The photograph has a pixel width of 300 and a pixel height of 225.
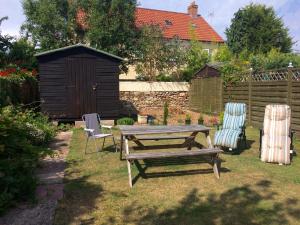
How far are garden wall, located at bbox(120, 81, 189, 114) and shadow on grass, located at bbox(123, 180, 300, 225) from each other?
14074 mm

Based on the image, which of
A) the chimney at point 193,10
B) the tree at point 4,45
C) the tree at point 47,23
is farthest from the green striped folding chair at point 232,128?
the chimney at point 193,10

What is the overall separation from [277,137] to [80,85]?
8.19 m

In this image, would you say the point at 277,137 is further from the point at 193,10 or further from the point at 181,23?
the point at 193,10

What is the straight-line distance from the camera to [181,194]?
474 centimetres

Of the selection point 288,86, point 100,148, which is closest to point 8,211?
point 100,148

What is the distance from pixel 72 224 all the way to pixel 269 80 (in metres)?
9.17

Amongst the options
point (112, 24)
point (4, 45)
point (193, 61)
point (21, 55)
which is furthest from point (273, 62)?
point (4, 45)

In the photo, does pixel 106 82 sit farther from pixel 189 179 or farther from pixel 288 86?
pixel 189 179

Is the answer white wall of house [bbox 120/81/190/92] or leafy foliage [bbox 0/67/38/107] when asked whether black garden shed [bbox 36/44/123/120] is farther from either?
white wall of house [bbox 120/81/190/92]

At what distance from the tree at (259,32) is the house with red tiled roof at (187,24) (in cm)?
272

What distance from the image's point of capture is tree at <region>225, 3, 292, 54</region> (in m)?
32.8

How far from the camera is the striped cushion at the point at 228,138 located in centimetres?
719

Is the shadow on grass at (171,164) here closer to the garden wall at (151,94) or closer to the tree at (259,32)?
the garden wall at (151,94)

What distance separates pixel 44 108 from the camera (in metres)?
12.2
